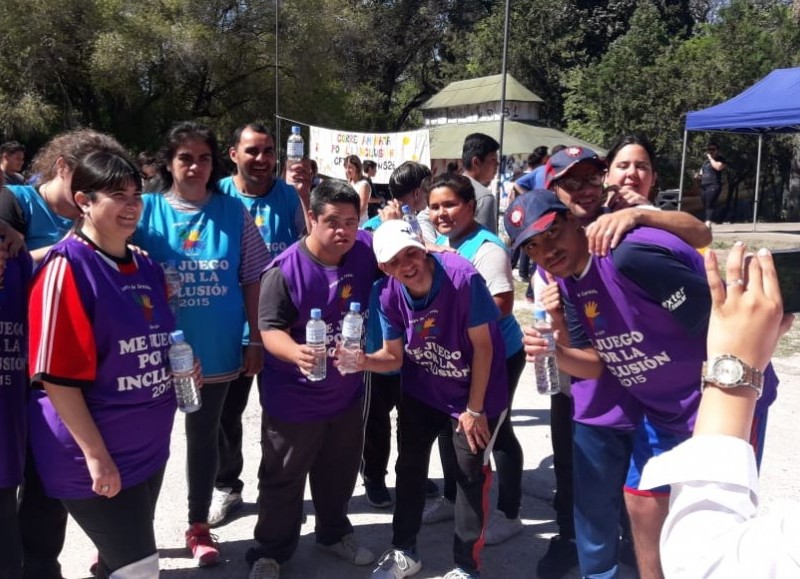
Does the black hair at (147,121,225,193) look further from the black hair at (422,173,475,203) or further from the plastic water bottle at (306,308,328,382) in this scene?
the black hair at (422,173,475,203)

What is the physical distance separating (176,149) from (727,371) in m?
2.88

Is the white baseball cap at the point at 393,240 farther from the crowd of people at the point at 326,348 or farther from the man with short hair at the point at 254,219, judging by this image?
the man with short hair at the point at 254,219

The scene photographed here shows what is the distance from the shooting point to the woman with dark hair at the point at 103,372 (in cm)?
233

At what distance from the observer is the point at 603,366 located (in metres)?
2.90

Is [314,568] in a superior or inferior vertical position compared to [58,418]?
inferior

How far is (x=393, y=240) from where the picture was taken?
9.93 ft

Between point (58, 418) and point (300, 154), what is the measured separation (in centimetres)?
289

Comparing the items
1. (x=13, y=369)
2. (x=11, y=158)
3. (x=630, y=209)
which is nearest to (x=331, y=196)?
(x=630, y=209)

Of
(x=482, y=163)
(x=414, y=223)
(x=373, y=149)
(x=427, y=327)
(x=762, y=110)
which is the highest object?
(x=762, y=110)

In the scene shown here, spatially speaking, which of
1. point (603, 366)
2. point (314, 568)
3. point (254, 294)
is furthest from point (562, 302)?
point (314, 568)

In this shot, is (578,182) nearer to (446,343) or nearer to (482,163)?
(446,343)

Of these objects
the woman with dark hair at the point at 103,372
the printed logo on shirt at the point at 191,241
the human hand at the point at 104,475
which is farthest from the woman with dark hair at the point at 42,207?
the human hand at the point at 104,475

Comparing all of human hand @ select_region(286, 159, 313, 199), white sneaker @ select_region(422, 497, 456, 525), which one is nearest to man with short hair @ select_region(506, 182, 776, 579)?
white sneaker @ select_region(422, 497, 456, 525)

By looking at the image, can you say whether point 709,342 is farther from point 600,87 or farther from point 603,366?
point 600,87
